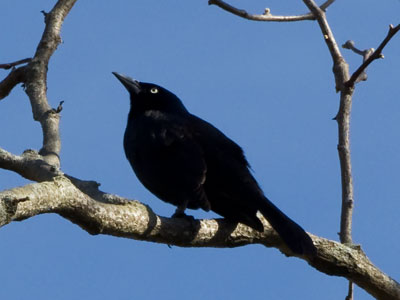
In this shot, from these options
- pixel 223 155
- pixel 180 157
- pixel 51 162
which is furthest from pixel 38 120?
pixel 223 155

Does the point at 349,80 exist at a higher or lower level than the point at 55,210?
higher

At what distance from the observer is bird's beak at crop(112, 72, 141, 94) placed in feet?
23.5

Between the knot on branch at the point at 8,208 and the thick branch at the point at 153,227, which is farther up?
the thick branch at the point at 153,227

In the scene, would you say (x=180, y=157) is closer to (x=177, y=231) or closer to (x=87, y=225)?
(x=177, y=231)

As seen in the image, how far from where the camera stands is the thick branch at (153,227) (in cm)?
354

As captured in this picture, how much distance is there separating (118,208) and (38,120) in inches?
51.1

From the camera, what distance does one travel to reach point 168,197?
6.00 metres

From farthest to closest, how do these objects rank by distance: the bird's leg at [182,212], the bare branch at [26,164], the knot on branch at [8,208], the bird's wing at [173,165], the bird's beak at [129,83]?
the bird's beak at [129,83] < the bird's wing at [173,165] < the bird's leg at [182,212] < the bare branch at [26,164] < the knot on branch at [8,208]

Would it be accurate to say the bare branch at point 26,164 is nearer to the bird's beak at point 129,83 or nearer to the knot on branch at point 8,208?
the knot on branch at point 8,208

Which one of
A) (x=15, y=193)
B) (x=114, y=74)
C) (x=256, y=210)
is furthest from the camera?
(x=114, y=74)

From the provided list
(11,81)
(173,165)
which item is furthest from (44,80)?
(173,165)

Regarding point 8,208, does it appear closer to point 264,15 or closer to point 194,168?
point 194,168

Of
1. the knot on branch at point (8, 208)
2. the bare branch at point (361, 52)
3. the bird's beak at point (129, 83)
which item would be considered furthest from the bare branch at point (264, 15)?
the knot on branch at point (8, 208)

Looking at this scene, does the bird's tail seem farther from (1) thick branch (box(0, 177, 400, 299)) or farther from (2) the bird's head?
(2) the bird's head
